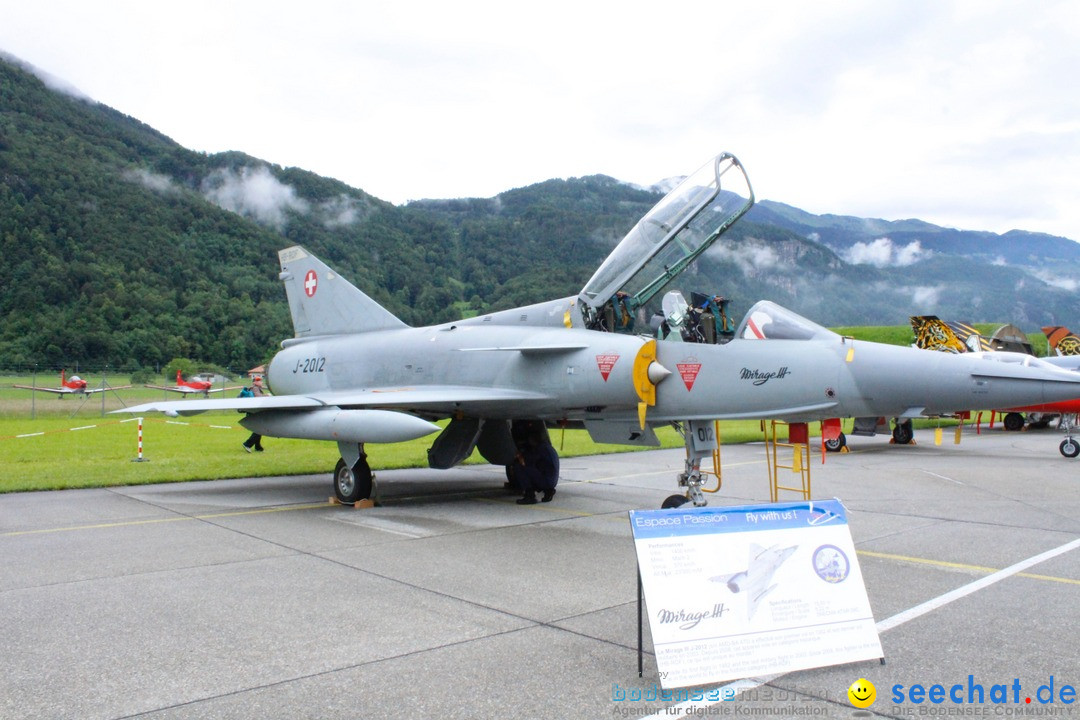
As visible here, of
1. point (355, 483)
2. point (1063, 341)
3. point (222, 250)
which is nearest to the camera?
point (355, 483)

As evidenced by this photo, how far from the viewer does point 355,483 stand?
943 centimetres

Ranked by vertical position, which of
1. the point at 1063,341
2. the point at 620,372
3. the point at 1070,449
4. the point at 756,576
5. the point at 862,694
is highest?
the point at 1063,341

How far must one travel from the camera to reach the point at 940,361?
659cm

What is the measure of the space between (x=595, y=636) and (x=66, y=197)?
241 feet

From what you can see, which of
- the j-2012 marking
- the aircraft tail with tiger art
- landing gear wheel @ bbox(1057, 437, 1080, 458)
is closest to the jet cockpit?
the j-2012 marking

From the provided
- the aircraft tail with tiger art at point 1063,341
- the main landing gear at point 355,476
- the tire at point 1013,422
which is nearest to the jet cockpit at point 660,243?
the main landing gear at point 355,476

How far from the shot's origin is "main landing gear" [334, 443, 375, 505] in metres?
9.41

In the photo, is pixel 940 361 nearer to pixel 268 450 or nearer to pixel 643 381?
pixel 643 381

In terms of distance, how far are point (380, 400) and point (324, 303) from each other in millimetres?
3758

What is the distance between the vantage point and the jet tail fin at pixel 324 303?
11891mm

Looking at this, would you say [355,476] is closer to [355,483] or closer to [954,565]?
[355,483]

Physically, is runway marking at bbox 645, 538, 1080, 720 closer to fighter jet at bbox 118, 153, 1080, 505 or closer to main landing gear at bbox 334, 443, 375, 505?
fighter jet at bbox 118, 153, 1080, 505

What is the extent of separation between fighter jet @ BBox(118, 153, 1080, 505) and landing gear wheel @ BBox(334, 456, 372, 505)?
0.02m

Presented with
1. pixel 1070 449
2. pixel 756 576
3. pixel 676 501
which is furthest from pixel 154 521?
pixel 1070 449
